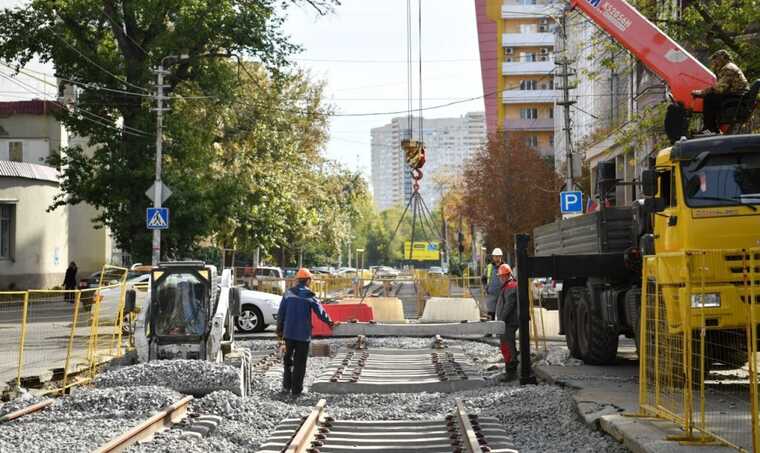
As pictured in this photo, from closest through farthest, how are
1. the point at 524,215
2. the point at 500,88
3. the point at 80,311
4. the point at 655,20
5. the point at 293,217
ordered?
the point at 80,311
the point at 655,20
the point at 293,217
the point at 524,215
the point at 500,88

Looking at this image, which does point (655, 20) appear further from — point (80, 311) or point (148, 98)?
point (148, 98)

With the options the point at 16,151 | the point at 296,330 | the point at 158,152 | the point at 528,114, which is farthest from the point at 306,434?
the point at 528,114

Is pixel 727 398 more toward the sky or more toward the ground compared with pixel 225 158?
more toward the ground

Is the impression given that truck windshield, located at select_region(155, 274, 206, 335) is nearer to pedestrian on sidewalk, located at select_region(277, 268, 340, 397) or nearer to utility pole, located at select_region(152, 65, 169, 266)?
pedestrian on sidewalk, located at select_region(277, 268, 340, 397)

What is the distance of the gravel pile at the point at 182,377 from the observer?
50.8 ft

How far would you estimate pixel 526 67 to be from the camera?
112 metres

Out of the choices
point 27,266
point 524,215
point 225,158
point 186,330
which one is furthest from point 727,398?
point 524,215

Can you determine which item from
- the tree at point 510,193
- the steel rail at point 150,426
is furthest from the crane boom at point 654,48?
the tree at point 510,193

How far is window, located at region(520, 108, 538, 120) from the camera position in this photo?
363ft

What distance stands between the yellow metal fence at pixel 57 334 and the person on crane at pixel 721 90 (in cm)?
955

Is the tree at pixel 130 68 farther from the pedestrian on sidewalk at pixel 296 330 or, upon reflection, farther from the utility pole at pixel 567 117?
the pedestrian on sidewalk at pixel 296 330

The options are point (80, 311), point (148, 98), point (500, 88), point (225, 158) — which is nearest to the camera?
point (80, 311)

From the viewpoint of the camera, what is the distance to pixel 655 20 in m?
24.1

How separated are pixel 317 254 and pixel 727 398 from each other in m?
87.5
